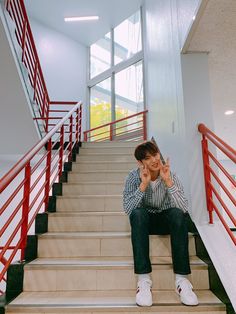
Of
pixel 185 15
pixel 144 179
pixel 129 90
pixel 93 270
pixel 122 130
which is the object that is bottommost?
pixel 93 270

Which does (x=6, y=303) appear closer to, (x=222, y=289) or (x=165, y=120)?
(x=222, y=289)

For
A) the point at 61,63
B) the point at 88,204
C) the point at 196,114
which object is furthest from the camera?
the point at 61,63

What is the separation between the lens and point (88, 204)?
96.7 inches

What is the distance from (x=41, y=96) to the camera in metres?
3.71

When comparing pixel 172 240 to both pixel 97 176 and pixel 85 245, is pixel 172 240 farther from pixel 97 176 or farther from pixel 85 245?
pixel 97 176

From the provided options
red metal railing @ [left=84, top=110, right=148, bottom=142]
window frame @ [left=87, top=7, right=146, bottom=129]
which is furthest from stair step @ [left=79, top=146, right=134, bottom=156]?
window frame @ [left=87, top=7, right=146, bottom=129]

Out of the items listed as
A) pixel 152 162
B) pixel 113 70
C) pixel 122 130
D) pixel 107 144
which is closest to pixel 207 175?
pixel 152 162

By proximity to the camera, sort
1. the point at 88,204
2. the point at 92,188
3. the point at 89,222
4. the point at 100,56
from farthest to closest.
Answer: the point at 100,56, the point at 92,188, the point at 88,204, the point at 89,222

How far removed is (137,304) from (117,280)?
0.90 ft

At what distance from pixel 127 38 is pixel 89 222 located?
20.9ft

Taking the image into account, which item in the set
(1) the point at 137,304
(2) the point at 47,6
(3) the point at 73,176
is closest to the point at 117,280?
(1) the point at 137,304

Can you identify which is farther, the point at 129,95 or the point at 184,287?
the point at 129,95

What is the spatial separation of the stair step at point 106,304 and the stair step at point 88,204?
103cm

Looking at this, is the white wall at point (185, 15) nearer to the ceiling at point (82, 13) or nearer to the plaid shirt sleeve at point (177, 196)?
the plaid shirt sleeve at point (177, 196)
